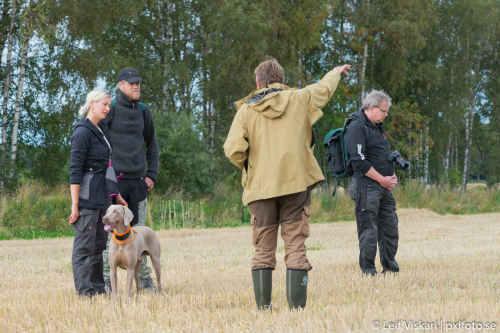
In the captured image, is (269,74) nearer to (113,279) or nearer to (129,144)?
(129,144)

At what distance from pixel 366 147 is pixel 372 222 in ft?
2.91

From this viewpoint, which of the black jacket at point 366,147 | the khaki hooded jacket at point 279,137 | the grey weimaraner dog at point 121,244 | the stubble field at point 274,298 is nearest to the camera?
the stubble field at point 274,298

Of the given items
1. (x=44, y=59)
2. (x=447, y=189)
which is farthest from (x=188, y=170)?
(x=447, y=189)

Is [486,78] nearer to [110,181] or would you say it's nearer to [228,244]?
[228,244]

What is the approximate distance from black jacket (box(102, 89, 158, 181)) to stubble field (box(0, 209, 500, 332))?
52.0 inches

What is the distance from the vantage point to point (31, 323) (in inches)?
203

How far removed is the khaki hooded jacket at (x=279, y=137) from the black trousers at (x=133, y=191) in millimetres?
1745

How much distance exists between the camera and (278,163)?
5.36 meters

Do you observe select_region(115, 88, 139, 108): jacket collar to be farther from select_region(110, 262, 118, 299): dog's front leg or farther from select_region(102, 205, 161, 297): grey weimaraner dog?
select_region(110, 262, 118, 299): dog's front leg

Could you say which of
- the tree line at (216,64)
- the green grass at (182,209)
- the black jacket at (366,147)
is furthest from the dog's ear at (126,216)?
the tree line at (216,64)

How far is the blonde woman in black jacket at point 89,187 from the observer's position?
648cm

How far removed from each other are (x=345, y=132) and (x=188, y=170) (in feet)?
48.2

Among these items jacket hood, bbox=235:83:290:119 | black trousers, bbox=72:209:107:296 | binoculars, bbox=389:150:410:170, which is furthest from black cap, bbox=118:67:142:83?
binoculars, bbox=389:150:410:170

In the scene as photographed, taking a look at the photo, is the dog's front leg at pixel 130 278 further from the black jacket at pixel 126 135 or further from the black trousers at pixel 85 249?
the black jacket at pixel 126 135
